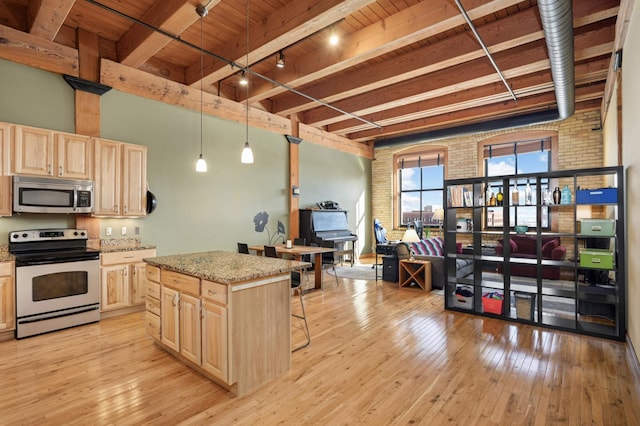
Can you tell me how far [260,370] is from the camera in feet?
8.20

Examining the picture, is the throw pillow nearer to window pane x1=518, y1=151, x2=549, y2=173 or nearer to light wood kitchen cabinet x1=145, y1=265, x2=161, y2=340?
window pane x1=518, y1=151, x2=549, y2=173

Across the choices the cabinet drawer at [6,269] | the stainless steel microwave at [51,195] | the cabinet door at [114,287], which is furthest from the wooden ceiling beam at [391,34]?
the cabinet drawer at [6,269]

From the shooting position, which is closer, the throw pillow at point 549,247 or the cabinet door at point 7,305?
the cabinet door at point 7,305

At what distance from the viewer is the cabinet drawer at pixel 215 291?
2.30 m

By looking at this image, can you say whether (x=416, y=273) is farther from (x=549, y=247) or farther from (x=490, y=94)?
(x=490, y=94)

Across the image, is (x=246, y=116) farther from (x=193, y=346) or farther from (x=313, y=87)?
(x=193, y=346)

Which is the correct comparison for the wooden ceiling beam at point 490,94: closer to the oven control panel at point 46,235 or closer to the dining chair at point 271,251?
the dining chair at point 271,251

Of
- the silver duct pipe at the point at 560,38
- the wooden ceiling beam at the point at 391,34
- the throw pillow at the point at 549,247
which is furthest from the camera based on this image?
the throw pillow at the point at 549,247

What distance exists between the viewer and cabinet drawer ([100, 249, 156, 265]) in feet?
13.1

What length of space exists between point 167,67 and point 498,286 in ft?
18.9

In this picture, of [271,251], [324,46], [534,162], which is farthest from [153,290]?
[534,162]

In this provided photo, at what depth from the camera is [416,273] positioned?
549cm

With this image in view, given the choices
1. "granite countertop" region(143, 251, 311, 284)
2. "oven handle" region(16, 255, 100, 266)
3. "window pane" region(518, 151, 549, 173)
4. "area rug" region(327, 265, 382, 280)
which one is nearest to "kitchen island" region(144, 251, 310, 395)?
"granite countertop" region(143, 251, 311, 284)

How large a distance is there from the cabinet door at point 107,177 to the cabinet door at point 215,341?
2634mm
